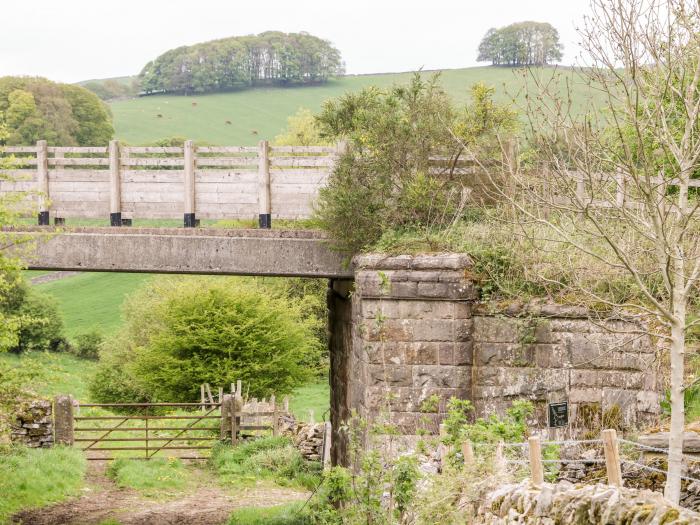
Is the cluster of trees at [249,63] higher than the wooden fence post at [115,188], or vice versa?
the cluster of trees at [249,63]

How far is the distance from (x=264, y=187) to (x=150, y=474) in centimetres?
1043

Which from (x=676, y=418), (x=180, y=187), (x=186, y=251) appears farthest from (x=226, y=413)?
(x=676, y=418)

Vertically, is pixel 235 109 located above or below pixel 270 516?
above

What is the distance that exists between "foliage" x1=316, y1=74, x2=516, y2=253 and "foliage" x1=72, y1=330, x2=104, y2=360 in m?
37.8

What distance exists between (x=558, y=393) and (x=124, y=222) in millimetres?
6800

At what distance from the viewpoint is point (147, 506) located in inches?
742

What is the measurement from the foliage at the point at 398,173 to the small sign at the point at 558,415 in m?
2.71

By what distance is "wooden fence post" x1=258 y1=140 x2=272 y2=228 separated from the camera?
1380cm

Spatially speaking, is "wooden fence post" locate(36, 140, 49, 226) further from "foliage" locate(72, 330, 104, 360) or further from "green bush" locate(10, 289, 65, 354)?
"foliage" locate(72, 330, 104, 360)

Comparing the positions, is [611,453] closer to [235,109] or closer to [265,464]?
[265,464]

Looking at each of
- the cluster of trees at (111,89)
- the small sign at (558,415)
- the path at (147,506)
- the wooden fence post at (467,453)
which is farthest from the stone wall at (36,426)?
the cluster of trees at (111,89)

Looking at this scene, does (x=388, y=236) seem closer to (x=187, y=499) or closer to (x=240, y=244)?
(x=240, y=244)

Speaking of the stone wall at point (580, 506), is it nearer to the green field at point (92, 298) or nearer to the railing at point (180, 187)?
the railing at point (180, 187)

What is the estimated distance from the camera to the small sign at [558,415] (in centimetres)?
1156
